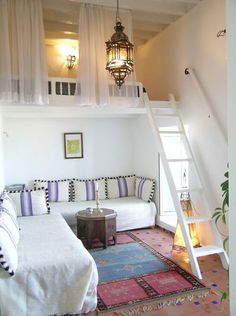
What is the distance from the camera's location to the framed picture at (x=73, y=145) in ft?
18.3

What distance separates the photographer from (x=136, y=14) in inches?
185

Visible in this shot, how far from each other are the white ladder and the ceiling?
1252 mm

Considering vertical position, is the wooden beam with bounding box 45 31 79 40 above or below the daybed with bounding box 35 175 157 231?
above

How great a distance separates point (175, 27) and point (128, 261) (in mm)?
3573

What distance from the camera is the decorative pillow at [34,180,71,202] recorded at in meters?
5.26

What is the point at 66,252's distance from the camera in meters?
2.71

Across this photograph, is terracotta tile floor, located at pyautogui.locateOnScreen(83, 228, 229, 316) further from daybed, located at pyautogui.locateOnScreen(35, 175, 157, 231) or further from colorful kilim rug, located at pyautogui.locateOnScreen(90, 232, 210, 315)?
daybed, located at pyautogui.locateOnScreen(35, 175, 157, 231)

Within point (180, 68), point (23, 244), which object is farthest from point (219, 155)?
point (23, 244)

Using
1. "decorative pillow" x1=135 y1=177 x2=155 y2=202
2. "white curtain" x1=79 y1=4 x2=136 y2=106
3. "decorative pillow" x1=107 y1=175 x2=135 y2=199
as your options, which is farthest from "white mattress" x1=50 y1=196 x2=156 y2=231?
"white curtain" x1=79 y1=4 x2=136 y2=106

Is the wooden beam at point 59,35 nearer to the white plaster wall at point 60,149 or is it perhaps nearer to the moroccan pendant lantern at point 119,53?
the white plaster wall at point 60,149

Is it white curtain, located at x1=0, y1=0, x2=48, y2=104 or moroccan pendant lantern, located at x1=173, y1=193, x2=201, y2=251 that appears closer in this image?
white curtain, located at x1=0, y1=0, x2=48, y2=104

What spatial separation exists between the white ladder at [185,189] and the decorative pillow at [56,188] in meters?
2.00

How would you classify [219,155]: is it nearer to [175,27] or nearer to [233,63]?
[175,27]

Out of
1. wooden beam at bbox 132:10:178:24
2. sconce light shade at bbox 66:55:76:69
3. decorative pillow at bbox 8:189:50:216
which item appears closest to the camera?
decorative pillow at bbox 8:189:50:216
